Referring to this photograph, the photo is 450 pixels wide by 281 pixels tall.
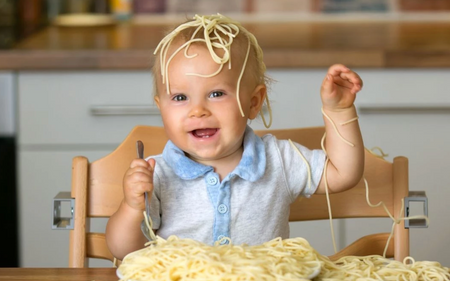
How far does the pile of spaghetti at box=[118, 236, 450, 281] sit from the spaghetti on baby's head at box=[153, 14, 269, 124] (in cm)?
29

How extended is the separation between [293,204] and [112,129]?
2.70 feet

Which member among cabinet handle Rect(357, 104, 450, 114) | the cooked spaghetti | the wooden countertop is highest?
the wooden countertop

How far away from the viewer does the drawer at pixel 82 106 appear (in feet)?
6.72

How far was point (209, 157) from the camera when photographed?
1.18 metres

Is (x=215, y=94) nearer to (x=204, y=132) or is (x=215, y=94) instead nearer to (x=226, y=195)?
(x=204, y=132)

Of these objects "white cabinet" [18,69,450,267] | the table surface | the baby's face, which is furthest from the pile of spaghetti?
"white cabinet" [18,69,450,267]

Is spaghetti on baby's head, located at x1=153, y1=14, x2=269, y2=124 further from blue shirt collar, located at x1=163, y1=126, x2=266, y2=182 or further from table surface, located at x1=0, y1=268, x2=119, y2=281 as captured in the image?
table surface, located at x1=0, y1=268, x2=119, y2=281

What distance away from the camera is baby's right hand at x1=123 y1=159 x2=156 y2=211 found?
3.56 feet

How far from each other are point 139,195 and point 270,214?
27 centimetres

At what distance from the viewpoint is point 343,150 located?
1.23 m

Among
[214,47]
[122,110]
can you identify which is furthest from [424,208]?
[122,110]

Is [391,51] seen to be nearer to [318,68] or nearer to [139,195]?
[318,68]

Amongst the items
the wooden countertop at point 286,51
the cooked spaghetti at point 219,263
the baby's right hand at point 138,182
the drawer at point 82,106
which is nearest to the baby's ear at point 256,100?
the baby's right hand at point 138,182

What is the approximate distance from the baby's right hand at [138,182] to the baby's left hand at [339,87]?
28 centimetres
